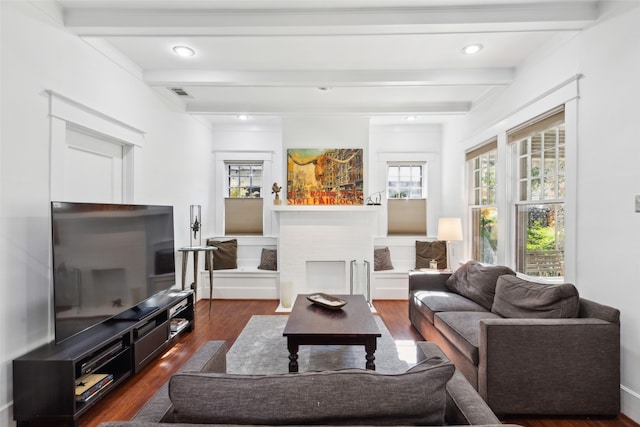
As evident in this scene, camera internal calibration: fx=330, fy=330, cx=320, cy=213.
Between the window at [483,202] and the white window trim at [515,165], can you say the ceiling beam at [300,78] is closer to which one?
the white window trim at [515,165]

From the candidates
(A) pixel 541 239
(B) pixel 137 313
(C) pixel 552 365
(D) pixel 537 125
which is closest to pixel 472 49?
(D) pixel 537 125

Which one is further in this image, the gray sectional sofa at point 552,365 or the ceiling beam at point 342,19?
the ceiling beam at point 342,19

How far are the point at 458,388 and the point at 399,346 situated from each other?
227 centimetres

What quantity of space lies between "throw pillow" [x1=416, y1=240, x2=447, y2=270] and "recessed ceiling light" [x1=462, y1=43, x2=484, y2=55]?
3.05 metres

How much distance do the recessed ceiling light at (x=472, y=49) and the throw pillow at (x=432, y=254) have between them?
3.05m

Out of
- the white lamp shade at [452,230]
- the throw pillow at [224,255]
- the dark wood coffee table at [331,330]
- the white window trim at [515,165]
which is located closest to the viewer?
the dark wood coffee table at [331,330]

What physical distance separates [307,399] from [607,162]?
258cm

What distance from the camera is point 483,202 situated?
14.1 ft

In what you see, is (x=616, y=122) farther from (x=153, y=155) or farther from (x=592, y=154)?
(x=153, y=155)

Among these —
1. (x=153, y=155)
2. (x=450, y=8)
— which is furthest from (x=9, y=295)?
(x=450, y=8)

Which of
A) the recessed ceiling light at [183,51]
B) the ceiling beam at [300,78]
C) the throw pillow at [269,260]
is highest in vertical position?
the recessed ceiling light at [183,51]

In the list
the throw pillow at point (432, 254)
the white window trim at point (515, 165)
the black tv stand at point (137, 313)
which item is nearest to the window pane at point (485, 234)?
the white window trim at point (515, 165)

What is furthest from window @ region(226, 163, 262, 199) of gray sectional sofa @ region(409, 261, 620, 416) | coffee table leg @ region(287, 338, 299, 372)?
gray sectional sofa @ region(409, 261, 620, 416)

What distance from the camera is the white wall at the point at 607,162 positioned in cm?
209
